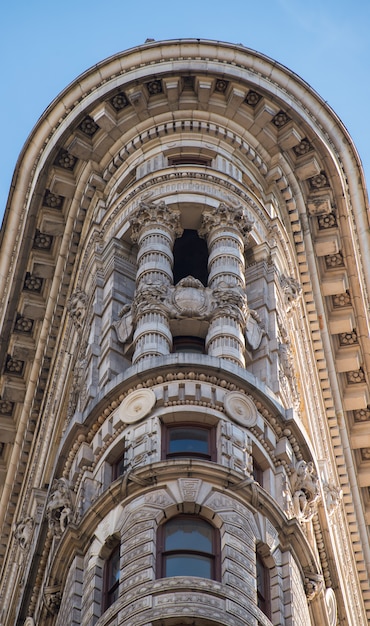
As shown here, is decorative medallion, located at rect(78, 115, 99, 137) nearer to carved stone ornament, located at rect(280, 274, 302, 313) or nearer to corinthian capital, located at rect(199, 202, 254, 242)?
corinthian capital, located at rect(199, 202, 254, 242)

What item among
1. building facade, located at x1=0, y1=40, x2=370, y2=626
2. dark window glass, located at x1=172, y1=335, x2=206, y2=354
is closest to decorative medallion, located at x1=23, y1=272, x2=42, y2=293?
building facade, located at x1=0, y1=40, x2=370, y2=626

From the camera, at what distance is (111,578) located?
28.5m

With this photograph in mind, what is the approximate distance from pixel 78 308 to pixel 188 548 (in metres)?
11.6

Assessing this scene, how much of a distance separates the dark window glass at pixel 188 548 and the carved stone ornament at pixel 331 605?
166 inches

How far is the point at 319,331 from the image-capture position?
43.3 m

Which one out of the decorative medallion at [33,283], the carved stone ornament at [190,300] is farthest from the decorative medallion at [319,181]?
the carved stone ornament at [190,300]

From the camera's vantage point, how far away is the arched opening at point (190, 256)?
39.2 meters

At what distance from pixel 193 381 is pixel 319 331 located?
12.2 m

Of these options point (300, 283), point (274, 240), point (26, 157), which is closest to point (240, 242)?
point (274, 240)

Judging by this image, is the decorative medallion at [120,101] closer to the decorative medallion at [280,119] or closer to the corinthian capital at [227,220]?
the decorative medallion at [280,119]

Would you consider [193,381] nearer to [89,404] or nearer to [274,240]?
[89,404]

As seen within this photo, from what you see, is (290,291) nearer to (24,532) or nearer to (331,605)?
(24,532)

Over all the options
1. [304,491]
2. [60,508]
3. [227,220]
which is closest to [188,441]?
[304,491]

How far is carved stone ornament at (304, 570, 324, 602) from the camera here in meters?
30.3
